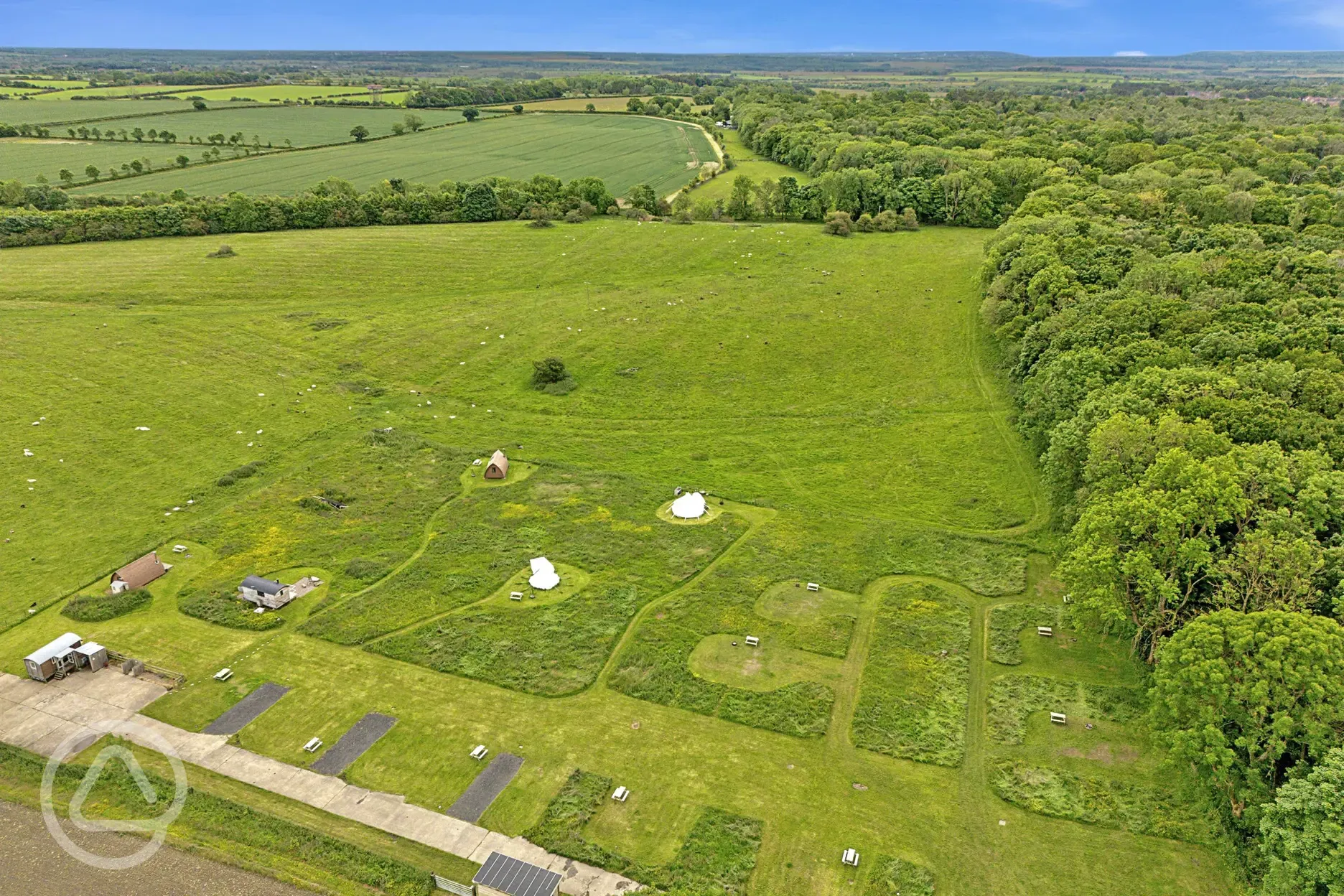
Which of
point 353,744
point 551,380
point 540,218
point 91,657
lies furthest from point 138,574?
point 540,218

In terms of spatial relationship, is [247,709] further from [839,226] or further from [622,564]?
[839,226]

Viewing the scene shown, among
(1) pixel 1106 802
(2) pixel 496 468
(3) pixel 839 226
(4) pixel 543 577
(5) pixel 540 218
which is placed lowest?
(1) pixel 1106 802

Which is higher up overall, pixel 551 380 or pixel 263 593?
pixel 551 380

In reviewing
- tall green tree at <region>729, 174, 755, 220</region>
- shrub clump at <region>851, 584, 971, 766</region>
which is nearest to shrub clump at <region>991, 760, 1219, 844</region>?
shrub clump at <region>851, 584, 971, 766</region>

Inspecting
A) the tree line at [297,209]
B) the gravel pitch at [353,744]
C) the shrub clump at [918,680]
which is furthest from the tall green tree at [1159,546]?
the tree line at [297,209]

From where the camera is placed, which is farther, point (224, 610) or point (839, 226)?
point (839, 226)

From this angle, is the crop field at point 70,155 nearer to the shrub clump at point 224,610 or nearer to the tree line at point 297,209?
the tree line at point 297,209

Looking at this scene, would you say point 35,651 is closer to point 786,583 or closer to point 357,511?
point 357,511

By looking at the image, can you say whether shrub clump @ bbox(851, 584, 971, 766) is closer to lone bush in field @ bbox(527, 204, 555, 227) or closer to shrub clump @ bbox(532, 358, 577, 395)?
shrub clump @ bbox(532, 358, 577, 395)
